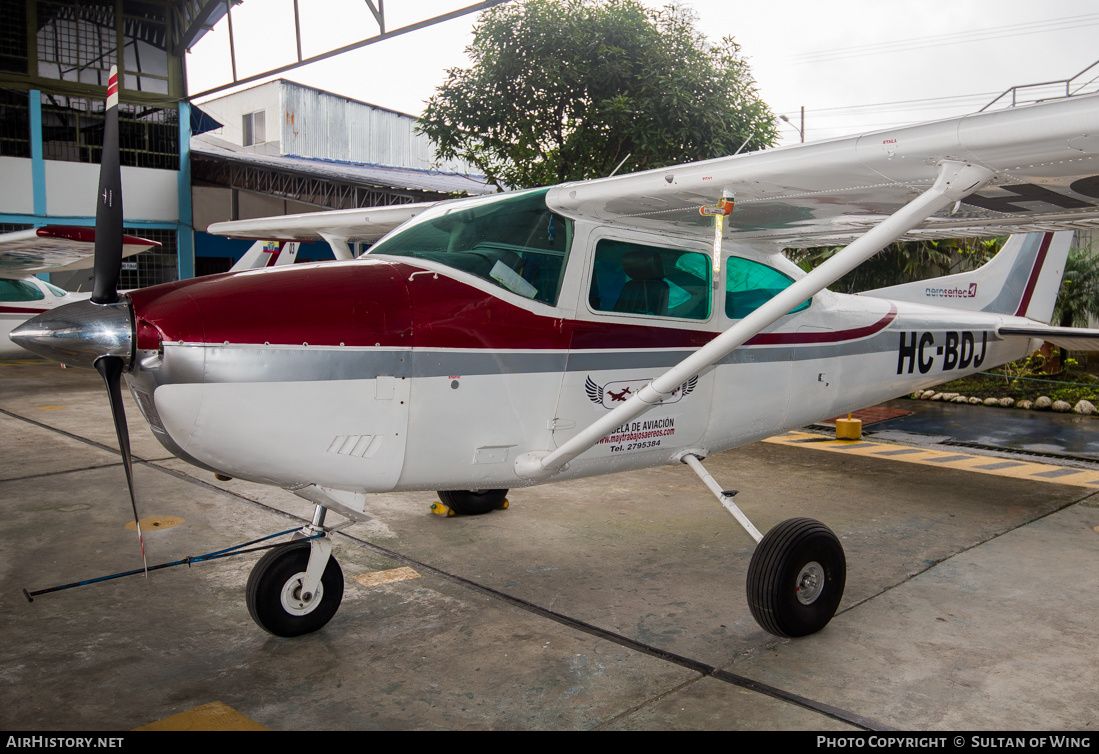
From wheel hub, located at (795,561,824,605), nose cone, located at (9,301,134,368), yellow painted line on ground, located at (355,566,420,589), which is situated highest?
nose cone, located at (9,301,134,368)

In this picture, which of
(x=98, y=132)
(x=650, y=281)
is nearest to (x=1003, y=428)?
(x=650, y=281)

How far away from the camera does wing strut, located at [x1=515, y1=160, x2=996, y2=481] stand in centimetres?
327

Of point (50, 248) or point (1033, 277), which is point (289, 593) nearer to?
point (1033, 277)

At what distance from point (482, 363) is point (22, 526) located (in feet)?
13.0

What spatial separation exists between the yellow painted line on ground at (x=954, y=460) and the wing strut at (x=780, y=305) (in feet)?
13.8

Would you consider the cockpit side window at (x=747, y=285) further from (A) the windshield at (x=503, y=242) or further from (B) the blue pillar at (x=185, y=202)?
(B) the blue pillar at (x=185, y=202)

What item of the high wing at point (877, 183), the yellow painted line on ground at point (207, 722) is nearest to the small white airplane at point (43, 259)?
the high wing at point (877, 183)

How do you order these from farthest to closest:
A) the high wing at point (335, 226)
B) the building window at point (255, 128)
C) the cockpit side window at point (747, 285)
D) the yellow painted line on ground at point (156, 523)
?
the building window at point (255, 128), the high wing at point (335, 226), the yellow painted line on ground at point (156, 523), the cockpit side window at point (747, 285)

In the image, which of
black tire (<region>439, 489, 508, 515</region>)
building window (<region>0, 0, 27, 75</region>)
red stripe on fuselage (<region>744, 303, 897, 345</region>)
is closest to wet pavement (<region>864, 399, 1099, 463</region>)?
red stripe on fuselage (<region>744, 303, 897, 345</region>)

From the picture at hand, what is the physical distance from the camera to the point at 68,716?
10.2ft

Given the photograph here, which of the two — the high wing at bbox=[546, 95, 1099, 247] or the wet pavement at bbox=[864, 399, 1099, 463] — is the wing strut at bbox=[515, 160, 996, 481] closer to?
the high wing at bbox=[546, 95, 1099, 247]

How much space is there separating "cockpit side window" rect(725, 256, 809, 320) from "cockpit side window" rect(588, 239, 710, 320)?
19 centimetres

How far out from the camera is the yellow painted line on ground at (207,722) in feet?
10.1
